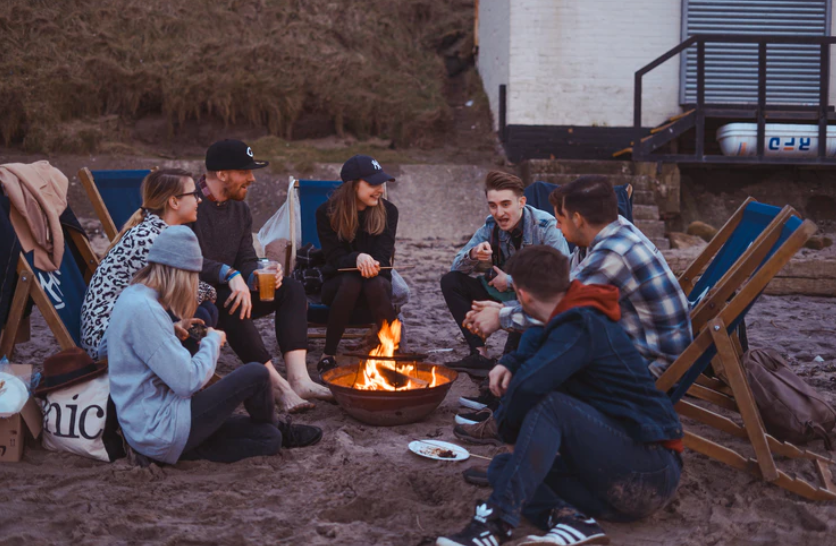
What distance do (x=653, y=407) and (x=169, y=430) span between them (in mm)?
1884

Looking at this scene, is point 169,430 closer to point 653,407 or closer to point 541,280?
point 541,280

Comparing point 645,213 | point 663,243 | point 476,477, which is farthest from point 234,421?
point 645,213

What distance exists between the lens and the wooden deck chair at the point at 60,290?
3.64 m

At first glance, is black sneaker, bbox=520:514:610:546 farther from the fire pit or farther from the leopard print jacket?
the leopard print jacket

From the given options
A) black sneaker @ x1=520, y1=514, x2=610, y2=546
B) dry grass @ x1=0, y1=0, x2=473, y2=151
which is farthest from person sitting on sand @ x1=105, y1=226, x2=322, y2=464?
dry grass @ x1=0, y1=0, x2=473, y2=151

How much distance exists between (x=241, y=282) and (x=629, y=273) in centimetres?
218

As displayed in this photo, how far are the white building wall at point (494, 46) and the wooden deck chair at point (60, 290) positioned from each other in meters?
8.23

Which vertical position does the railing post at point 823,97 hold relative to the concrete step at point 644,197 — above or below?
above

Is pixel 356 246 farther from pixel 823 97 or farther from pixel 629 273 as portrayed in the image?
pixel 823 97

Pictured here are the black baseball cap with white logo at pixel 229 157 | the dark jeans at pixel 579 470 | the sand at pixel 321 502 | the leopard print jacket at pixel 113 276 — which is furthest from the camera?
the black baseball cap with white logo at pixel 229 157

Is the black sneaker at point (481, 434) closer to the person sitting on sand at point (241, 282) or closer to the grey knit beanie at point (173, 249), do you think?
the person sitting on sand at point (241, 282)

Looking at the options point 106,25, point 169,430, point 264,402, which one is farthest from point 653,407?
point 106,25

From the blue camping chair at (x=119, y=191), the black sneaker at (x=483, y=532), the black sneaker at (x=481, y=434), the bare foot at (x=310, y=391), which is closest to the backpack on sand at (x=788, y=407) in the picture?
the black sneaker at (x=481, y=434)

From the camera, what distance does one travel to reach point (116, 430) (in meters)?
3.23
